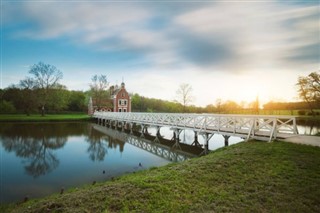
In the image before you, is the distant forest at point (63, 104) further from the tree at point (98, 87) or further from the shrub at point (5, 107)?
the tree at point (98, 87)

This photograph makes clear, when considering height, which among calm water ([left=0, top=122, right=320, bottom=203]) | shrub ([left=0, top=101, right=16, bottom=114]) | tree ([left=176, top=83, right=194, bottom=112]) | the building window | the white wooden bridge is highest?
tree ([left=176, top=83, right=194, bottom=112])

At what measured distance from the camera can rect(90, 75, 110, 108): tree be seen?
53.0m

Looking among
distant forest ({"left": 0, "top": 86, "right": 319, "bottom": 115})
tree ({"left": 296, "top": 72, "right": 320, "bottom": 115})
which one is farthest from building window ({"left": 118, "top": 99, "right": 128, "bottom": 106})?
tree ({"left": 296, "top": 72, "right": 320, "bottom": 115})

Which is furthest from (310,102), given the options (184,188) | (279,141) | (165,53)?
(184,188)

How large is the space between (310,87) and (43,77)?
188 feet

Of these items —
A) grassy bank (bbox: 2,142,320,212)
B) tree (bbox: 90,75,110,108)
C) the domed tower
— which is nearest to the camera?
grassy bank (bbox: 2,142,320,212)

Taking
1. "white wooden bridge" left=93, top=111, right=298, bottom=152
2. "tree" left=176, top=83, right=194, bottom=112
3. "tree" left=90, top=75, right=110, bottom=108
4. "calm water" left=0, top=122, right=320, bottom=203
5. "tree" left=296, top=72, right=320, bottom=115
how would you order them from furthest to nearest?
1. "tree" left=90, top=75, right=110, bottom=108
2. "tree" left=176, top=83, right=194, bottom=112
3. "tree" left=296, top=72, right=320, bottom=115
4. "white wooden bridge" left=93, top=111, right=298, bottom=152
5. "calm water" left=0, top=122, right=320, bottom=203

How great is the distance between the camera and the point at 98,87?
5344 cm

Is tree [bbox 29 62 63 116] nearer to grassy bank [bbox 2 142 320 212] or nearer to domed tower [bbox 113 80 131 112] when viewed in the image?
domed tower [bbox 113 80 131 112]

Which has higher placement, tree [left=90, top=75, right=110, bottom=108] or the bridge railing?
tree [left=90, top=75, right=110, bottom=108]

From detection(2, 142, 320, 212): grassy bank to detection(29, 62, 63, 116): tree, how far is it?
151 ft

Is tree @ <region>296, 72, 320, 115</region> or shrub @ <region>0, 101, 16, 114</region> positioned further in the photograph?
shrub @ <region>0, 101, 16, 114</region>

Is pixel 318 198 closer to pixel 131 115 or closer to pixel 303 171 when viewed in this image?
pixel 303 171

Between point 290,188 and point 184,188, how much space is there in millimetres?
2723
